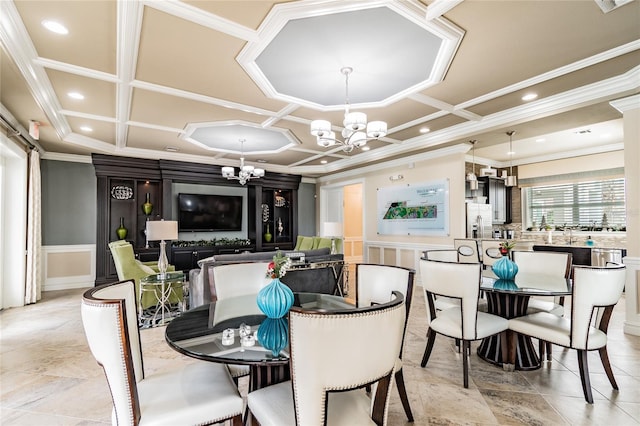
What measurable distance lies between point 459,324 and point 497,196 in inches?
223

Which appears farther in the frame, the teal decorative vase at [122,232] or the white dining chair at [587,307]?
the teal decorative vase at [122,232]

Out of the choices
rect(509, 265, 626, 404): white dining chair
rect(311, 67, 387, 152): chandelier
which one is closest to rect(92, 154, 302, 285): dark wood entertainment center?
rect(311, 67, 387, 152): chandelier

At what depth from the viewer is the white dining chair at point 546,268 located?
2.90 metres

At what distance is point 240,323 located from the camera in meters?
1.78

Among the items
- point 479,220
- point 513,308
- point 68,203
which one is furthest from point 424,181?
point 68,203

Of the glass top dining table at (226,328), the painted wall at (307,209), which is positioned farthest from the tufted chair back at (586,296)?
the painted wall at (307,209)

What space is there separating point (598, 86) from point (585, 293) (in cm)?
253

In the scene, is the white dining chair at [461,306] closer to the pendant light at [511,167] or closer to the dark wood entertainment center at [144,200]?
the pendant light at [511,167]

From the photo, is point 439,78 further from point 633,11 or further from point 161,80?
point 161,80

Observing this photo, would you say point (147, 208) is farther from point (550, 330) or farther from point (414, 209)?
point (550, 330)

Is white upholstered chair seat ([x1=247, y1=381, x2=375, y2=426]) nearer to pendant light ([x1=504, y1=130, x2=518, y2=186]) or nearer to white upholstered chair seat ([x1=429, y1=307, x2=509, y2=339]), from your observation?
white upholstered chair seat ([x1=429, y1=307, x2=509, y2=339])

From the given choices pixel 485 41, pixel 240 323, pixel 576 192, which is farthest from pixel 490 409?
pixel 576 192

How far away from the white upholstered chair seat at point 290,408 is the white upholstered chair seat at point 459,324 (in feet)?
4.38

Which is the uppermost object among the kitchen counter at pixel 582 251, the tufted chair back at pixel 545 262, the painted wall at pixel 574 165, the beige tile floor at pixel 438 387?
the painted wall at pixel 574 165
